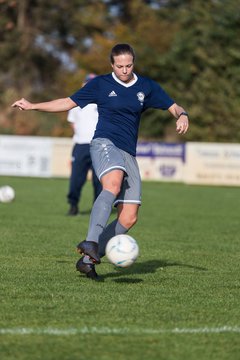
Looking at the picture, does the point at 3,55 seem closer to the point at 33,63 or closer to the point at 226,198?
the point at 33,63

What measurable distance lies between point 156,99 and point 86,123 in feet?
20.4

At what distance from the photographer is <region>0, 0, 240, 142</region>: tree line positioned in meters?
38.2

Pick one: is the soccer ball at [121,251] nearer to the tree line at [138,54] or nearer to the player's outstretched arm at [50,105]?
the player's outstretched arm at [50,105]

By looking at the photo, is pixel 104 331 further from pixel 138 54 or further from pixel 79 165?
pixel 138 54

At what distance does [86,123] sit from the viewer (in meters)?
14.2

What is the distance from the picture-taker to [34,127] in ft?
123

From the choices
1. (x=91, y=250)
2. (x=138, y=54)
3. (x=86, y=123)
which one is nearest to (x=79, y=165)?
(x=86, y=123)

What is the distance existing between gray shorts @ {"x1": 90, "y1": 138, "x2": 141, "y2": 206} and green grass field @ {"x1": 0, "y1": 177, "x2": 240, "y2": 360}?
71 cm

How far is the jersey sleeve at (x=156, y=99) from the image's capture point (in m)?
7.98

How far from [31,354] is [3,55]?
45.8 m

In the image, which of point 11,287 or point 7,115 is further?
point 7,115

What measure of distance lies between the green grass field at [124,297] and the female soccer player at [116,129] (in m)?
0.56

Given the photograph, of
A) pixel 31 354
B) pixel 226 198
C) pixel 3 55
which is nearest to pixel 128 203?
pixel 31 354

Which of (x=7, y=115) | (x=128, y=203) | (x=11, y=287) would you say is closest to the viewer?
(x=11, y=287)
